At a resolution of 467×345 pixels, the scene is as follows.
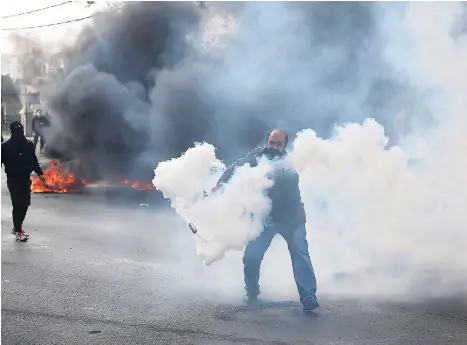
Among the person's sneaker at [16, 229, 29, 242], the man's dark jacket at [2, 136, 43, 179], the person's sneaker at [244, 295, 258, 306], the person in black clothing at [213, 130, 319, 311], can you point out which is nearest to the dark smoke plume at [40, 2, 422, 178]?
the person in black clothing at [213, 130, 319, 311]

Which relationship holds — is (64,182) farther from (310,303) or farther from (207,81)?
(310,303)

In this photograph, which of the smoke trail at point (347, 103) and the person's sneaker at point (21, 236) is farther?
the person's sneaker at point (21, 236)

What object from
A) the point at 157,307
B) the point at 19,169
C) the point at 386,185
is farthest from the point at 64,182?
the point at 386,185

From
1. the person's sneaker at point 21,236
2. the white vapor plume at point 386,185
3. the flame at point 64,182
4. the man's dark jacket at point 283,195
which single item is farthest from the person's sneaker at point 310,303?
the flame at point 64,182

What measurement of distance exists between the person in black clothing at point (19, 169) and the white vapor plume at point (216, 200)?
81.2 inches

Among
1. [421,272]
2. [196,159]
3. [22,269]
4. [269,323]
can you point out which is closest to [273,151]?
[196,159]

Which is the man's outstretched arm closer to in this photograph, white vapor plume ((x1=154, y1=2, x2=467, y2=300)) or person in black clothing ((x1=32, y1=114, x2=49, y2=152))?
white vapor plume ((x1=154, y1=2, x2=467, y2=300))

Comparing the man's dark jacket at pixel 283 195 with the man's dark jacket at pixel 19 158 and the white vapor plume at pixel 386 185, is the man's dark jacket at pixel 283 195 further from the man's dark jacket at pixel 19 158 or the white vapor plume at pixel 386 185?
the man's dark jacket at pixel 19 158

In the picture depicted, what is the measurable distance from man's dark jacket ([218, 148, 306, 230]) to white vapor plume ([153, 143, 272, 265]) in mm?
50

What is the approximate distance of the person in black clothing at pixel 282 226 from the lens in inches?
142

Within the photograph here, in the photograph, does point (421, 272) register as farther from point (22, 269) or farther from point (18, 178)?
point (18, 178)

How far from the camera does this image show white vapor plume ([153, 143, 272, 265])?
3.61 m

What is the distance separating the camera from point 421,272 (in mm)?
4000

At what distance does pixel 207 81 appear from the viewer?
5387 mm
